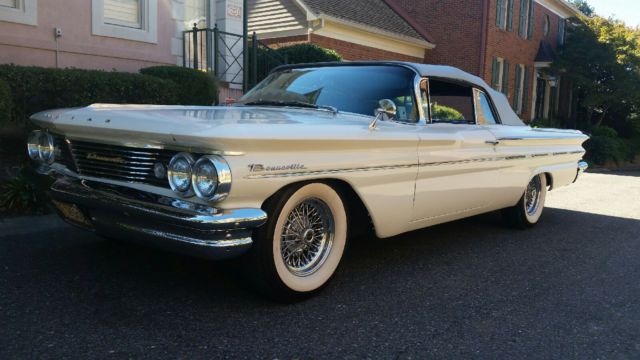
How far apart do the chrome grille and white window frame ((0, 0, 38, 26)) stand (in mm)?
5372

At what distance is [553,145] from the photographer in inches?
249

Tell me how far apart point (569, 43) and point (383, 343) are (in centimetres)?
2536

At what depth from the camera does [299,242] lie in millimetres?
3570

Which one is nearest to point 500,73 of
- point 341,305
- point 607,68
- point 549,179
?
point 607,68

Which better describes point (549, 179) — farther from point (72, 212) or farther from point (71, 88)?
point (71, 88)

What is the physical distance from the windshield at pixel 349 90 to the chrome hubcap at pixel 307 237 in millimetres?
994

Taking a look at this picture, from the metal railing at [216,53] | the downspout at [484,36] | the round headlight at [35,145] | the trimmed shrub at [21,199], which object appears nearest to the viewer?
the round headlight at [35,145]

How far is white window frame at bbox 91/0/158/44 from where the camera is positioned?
8.84m

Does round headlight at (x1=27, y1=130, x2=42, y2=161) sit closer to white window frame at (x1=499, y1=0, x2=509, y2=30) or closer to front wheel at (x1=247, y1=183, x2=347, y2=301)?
front wheel at (x1=247, y1=183, x2=347, y2=301)

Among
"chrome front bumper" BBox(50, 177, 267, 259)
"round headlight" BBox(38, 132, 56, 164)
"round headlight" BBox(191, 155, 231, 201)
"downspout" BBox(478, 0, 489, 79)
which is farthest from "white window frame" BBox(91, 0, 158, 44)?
"downspout" BBox(478, 0, 489, 79)

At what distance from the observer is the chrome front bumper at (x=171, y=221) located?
2963mm

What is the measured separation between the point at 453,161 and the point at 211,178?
90.6 inches

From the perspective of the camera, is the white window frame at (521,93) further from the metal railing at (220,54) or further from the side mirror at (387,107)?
the side mirror at (387,107)

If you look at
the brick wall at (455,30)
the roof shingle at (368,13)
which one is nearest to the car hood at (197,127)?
the roof shingle at (368,13)
